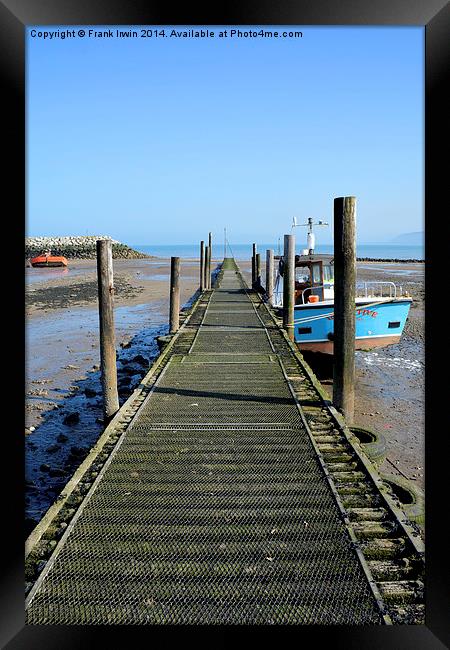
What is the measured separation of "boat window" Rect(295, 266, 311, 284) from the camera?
51.9ft

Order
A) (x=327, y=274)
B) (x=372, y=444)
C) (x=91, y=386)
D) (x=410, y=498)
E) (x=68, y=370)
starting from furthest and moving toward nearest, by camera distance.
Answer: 1. (x=327, y=274)
2. (x=68, y=370)
3. (x=91, y=386)
4. (x=372, y=444)
5. (x=410, y=498)

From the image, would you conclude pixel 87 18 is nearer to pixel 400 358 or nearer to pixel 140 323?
pixel 400 358

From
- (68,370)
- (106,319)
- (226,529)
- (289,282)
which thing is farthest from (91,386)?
(226,529)

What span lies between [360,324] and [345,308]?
8.28 metres

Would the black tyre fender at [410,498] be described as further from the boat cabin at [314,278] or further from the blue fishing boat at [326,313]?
the boat cabin at [314,278]

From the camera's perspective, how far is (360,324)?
15000 millimetres

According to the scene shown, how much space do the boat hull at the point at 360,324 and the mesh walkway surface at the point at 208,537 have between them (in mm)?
7878

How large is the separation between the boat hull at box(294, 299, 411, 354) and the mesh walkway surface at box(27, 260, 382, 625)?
7878mm

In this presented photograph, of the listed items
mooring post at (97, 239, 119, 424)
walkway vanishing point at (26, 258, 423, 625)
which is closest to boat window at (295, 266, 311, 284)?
mooring post at (97, 239, 119, 424)

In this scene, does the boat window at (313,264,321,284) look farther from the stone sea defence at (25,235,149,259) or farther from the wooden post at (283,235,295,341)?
the stone sea defence at (25,235,149,259)

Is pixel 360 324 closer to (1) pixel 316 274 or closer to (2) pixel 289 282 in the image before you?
(1) pixel 316 274

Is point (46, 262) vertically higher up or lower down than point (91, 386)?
higher up
